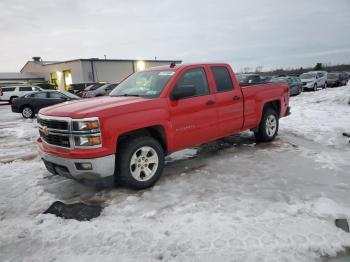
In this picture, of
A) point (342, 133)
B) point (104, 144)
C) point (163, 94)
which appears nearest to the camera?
point (104, 144)

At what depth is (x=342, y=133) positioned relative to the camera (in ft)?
26.8

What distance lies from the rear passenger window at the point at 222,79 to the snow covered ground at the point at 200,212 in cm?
144

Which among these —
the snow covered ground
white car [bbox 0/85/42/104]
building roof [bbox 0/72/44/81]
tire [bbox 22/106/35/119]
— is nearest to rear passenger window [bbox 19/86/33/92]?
white car [bbox 0/85/42/104]

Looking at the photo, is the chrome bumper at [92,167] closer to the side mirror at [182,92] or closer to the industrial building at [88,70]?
the side mirror at [182,92]

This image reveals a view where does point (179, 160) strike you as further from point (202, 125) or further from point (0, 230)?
point (0, 230)

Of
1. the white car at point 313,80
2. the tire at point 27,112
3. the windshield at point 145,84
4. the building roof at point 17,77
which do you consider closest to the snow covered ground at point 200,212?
the windshield at point 145,84

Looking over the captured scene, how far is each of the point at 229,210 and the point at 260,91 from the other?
149 inches

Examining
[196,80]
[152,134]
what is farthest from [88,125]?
[196,80]

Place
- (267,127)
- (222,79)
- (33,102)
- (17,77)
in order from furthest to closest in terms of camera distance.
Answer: (17,77)
(33,102)
(267,127)
(222,79)

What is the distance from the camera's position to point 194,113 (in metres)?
5.36

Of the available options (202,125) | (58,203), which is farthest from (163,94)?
(58,203)

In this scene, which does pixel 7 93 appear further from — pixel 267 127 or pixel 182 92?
pixel 182 92

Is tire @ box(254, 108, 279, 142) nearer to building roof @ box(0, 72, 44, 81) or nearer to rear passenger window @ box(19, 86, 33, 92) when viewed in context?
rear passenger window @ box(19, 86, 33, 92)

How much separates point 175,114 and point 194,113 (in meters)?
0.45
